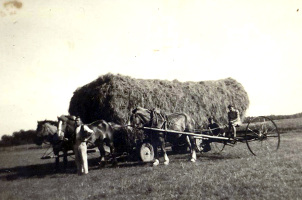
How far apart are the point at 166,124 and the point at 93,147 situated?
3360mm

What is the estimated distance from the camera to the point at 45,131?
11.3m

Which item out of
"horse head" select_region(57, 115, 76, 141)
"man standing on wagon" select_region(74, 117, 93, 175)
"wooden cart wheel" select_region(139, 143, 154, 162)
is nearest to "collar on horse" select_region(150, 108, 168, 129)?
"wooden cart wheel" select_region(139, 143, 154, 162)

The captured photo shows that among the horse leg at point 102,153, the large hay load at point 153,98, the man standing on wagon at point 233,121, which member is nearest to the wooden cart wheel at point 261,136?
the man standing on wagon at point 233,121

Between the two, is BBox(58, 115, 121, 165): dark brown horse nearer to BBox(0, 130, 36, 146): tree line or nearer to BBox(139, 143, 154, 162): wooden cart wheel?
BBox(139, 143, 154, 162): wooden cart wheel

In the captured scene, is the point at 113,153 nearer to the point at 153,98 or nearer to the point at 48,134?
the point at 48,134

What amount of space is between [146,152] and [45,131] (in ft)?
14.5

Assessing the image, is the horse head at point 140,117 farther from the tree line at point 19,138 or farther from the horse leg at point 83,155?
the tree line at point 19,138

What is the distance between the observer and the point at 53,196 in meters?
6.91

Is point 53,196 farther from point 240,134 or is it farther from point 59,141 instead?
point 240,134

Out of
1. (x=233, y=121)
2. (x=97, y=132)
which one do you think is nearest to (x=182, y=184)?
(x=97, y=132)

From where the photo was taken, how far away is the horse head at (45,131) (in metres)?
11.2

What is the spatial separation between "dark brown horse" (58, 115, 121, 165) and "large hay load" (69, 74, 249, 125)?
83cm

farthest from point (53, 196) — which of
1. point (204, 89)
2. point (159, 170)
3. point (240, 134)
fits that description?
point (204, 89)

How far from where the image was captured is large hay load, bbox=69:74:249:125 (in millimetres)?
11516
